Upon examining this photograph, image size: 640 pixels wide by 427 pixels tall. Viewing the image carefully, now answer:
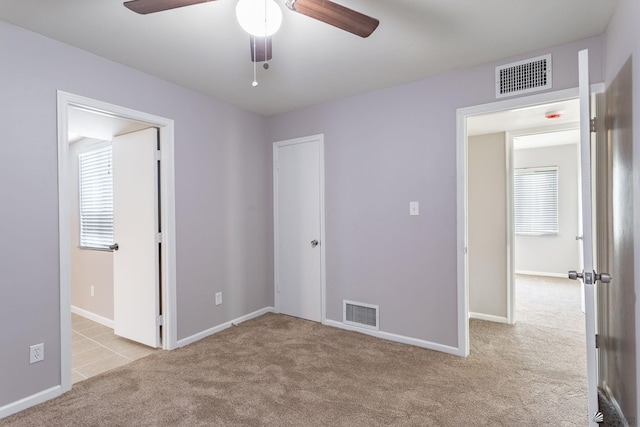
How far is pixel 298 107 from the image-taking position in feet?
12.4

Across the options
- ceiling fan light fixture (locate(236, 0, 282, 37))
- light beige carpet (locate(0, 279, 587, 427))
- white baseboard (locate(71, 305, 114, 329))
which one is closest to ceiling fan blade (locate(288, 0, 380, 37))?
ceiling fan light fixture (locate(236, 0, 282, 37))

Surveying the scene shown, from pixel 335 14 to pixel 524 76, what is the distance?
1.79m

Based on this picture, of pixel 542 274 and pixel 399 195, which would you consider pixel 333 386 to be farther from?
pixel 542 274

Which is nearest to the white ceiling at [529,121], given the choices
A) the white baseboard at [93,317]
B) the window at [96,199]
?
the window at [96,199]

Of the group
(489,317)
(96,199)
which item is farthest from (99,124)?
(489,317)

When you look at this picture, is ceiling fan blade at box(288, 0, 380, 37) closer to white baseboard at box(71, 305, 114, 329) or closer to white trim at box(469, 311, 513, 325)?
white trim at box(469, 311, 513, 325)

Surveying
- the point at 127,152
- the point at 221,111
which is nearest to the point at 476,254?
the point at 221,111

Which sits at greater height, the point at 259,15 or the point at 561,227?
the point at 259,15

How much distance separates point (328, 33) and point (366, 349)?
256 centimetres

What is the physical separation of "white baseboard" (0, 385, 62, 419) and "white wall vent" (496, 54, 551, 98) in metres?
3.89

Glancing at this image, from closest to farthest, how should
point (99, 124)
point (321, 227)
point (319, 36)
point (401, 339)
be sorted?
point (319, 36) → point (99, 124) → point (401, 339) → point (321, 227)

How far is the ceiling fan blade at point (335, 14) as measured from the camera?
1.49 m

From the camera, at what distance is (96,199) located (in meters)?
4.00

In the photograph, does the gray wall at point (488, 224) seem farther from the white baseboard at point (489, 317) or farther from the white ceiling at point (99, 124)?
the white ceiling at point (99, 124)
